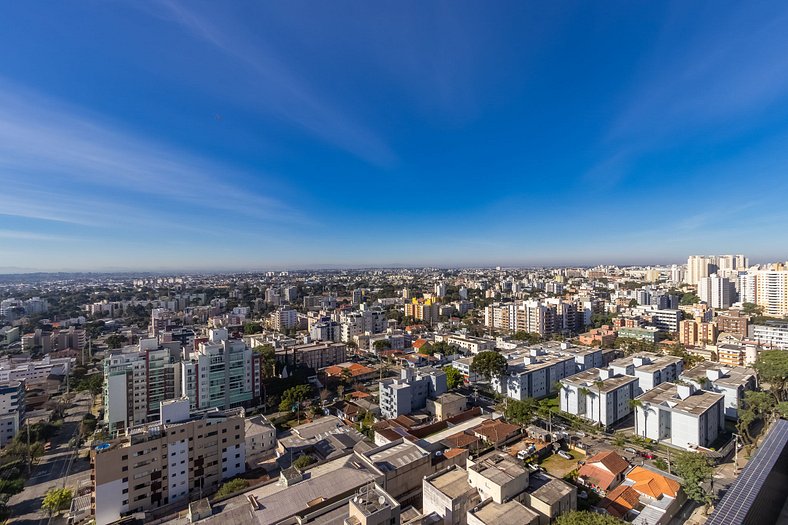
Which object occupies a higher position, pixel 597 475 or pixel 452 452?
pixel 452 452

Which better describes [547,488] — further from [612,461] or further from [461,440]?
[461,440]

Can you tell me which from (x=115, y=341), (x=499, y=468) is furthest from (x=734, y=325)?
(x=115, y=341)

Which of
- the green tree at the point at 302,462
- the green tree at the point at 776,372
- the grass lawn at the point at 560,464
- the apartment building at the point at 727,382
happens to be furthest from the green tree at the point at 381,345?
the green tree at the point at 776,372

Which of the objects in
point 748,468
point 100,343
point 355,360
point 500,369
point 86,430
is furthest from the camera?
point 100,343

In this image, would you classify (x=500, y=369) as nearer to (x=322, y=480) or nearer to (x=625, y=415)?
(x=625, y=415)

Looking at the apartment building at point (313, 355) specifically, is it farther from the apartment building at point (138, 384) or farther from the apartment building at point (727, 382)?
the apartment building at point (727, 382)

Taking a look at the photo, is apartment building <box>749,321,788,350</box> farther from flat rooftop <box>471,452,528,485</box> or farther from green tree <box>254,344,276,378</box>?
green tree <box>254,344,276,378</box>

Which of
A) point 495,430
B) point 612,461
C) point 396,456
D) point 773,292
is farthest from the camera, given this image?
point 773,292

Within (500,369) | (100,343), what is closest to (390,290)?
(100,343)
